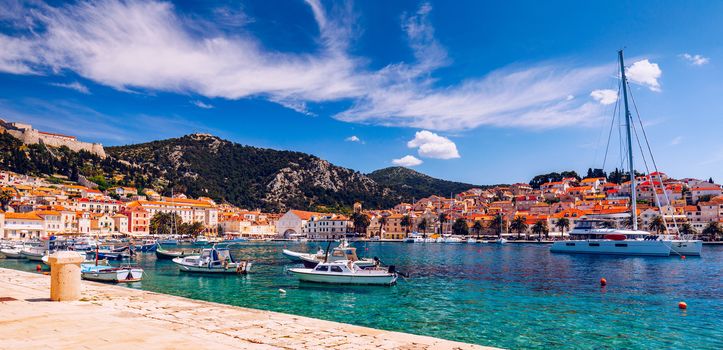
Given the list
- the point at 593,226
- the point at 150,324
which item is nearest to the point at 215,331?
the point at 150,324

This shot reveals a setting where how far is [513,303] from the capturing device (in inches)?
946

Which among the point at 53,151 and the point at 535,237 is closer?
Answer: the point at 535,237

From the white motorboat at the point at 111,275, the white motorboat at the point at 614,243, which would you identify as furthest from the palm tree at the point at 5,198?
the white motorboat at the point at 614,243

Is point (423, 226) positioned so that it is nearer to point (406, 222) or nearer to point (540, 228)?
point (406, 222)

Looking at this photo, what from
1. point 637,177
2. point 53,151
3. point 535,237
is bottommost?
point 535,237

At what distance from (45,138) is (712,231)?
210162mm

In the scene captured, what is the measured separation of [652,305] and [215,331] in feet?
78.1

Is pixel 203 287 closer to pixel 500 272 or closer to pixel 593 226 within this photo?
pixel 500 272

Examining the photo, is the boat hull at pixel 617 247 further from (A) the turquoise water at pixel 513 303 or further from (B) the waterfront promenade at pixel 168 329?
(B) the waterfront promenade at pixel 168 329

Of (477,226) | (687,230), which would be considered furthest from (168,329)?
(477,226)

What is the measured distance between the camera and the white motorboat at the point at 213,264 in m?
36.7

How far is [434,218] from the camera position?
147m

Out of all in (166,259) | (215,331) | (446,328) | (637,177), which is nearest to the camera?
(215,331)

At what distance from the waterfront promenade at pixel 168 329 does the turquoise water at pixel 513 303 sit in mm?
7220
